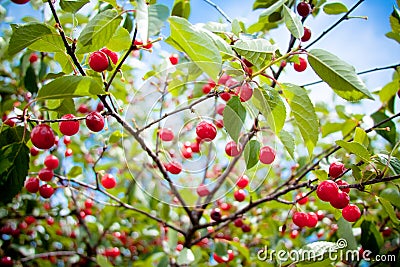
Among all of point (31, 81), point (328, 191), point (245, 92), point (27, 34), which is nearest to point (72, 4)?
point (27, 34)

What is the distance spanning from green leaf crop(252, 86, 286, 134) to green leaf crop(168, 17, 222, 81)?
26cm

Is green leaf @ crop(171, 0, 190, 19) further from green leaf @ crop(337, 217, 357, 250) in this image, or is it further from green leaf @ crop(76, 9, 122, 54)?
green leaf @ crop(337, 217, 357, 250)

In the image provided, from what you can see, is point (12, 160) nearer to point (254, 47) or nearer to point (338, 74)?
point (254, 47)

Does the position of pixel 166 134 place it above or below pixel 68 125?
below

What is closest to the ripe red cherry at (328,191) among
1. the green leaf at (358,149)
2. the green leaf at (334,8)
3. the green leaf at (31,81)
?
the green leaf at (358,149)

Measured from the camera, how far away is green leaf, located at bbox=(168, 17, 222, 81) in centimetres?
118

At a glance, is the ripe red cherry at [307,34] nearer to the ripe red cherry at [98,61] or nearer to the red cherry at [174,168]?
the red cherry at [174,168]

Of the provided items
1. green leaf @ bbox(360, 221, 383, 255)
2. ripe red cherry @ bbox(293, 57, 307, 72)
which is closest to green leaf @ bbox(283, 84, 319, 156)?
ripe red cherry @ bbox(293, 57, 307, 72)

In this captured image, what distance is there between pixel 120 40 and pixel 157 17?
304 millimetres

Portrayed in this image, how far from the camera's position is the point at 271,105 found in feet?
4.57

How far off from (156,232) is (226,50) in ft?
6.37

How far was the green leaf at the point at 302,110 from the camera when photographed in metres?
1.45

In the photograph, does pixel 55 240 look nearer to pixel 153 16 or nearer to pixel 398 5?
pixel 153 16

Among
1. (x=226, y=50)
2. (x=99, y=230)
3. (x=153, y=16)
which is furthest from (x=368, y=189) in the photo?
(x=99, y=230)
